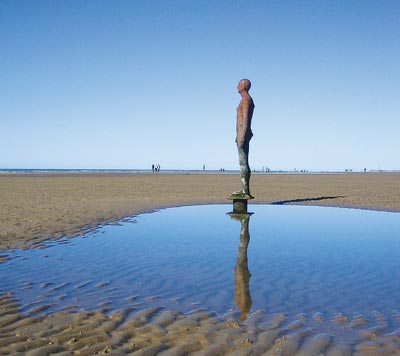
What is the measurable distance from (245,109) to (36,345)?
12.1m

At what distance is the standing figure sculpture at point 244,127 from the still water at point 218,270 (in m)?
3.31

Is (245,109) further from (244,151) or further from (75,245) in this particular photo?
(75,245)

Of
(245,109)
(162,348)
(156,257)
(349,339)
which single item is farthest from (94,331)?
(245,109)

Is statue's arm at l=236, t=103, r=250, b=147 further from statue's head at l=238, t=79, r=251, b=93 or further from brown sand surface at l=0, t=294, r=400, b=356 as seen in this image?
brown sand surface at l=0, t=294, r=400, b=356

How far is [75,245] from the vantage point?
9.15 m

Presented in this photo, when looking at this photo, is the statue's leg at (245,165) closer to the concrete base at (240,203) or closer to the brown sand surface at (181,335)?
the concrete base at (240,203)

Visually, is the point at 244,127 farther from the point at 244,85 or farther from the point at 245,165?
the point at 244,85

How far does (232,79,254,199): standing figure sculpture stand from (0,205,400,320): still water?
3315mm

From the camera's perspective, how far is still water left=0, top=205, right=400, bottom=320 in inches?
207

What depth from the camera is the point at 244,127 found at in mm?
14805

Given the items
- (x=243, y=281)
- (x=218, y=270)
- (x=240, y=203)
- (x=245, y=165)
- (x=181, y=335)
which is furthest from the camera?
(x=245, y=165)

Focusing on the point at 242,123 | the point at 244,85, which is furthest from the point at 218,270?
the point at 244,85

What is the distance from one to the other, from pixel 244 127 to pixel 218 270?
8.91 m

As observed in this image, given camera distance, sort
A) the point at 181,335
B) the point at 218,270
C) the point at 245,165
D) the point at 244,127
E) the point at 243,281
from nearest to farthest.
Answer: the point at 181,335 < the point at 243,281 < the point at 218,270 < the point at 244,127 < the point at 245,165
